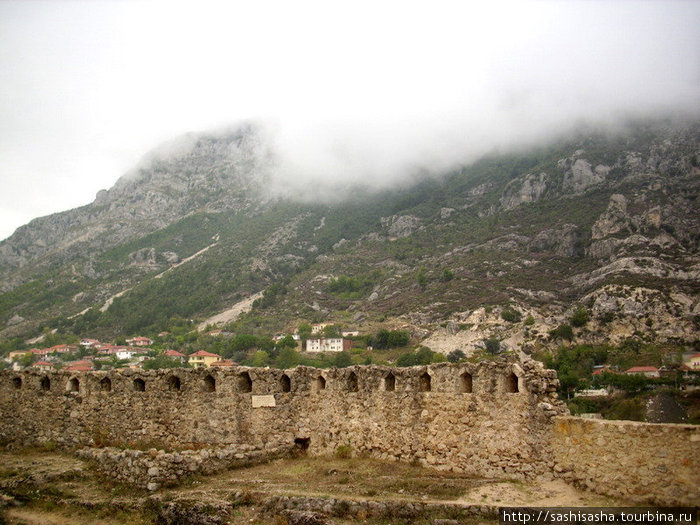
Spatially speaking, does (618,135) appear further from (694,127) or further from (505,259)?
(505,259)

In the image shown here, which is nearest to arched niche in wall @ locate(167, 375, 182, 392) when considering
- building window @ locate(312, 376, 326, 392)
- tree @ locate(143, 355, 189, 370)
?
building window @ locate(312, 376, 326, 392)

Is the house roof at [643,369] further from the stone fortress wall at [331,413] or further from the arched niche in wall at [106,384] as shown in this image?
the arched niche in wall at [106,384]

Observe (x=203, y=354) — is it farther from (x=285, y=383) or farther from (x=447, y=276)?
(x=285, y=383)

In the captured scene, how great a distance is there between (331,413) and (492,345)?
75953 millimetres

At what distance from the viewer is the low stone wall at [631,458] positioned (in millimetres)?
9359

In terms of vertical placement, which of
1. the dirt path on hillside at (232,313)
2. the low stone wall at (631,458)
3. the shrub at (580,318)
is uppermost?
the dirt path on hillside at (232,313)

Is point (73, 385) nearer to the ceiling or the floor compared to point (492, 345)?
nearer to the ceiling

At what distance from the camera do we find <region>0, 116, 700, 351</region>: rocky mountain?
94.6m

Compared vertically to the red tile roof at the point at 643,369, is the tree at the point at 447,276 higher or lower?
higher

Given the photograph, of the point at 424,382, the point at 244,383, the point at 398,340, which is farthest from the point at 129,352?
the point at 424,382

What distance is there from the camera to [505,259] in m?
120

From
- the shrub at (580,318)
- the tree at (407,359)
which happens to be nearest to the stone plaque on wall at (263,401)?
the tree at (407,359)

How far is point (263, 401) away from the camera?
610 inches

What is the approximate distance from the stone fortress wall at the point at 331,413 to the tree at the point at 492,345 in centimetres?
7319
